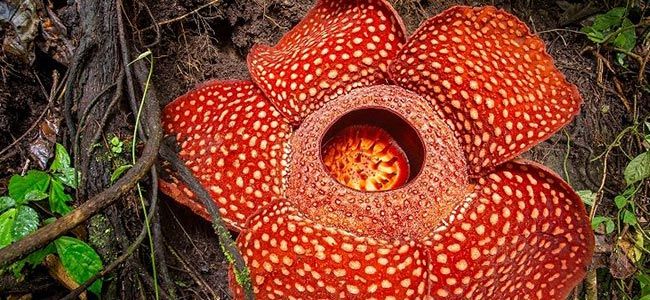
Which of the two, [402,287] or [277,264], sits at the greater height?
[277,264]

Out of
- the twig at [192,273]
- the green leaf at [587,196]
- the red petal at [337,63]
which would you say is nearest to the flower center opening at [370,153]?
the red petal at [337,63]

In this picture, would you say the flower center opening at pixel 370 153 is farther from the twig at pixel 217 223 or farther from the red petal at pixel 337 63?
the twig at pixel 217 223

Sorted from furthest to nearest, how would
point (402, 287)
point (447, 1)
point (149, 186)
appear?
point (447, 1)
point (149, 186)
point (402, 287)

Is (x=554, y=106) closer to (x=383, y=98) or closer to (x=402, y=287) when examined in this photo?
(x=383, y=98)

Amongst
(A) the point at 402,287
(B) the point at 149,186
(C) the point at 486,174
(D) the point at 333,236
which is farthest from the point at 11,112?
(C) the point at 486,174

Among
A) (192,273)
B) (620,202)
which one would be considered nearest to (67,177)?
(192,273)

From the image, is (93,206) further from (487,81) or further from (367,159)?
(487,81)

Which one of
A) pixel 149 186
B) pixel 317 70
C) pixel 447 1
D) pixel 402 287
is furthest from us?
pixel 447 1
